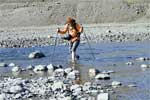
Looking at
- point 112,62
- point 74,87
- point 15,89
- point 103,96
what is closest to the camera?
point 103,96

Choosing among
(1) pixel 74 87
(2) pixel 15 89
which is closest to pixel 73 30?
(1) pixel 74 87

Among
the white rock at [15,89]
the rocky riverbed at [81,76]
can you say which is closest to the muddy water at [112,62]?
the rocky riverbed at [81,76]

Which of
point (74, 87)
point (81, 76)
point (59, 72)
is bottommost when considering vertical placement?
point (59, 72)

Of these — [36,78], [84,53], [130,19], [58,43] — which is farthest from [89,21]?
[36,78]

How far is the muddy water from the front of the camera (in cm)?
1881

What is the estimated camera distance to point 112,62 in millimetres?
27750

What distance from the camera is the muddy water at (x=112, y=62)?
18.8m

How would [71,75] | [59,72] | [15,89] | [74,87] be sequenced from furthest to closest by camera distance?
[59,72]
[71,75]
[74,87]
[15,89]

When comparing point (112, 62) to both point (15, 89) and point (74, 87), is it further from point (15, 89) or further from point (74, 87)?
point (15, 89)

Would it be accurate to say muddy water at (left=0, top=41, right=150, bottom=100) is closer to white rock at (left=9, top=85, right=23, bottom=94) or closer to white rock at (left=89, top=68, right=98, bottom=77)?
white rock at (left=89, top=68, right=98, bottom=77)

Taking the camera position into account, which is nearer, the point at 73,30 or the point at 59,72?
the point at 59,72

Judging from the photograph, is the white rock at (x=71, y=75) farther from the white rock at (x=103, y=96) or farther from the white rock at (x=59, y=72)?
the white rock at (x=103, y=96)

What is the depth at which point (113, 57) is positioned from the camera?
30.1m

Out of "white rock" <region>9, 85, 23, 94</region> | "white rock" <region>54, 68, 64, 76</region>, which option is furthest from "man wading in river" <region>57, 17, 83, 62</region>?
"white rock" <region>9, 85, 23, 94</region>
